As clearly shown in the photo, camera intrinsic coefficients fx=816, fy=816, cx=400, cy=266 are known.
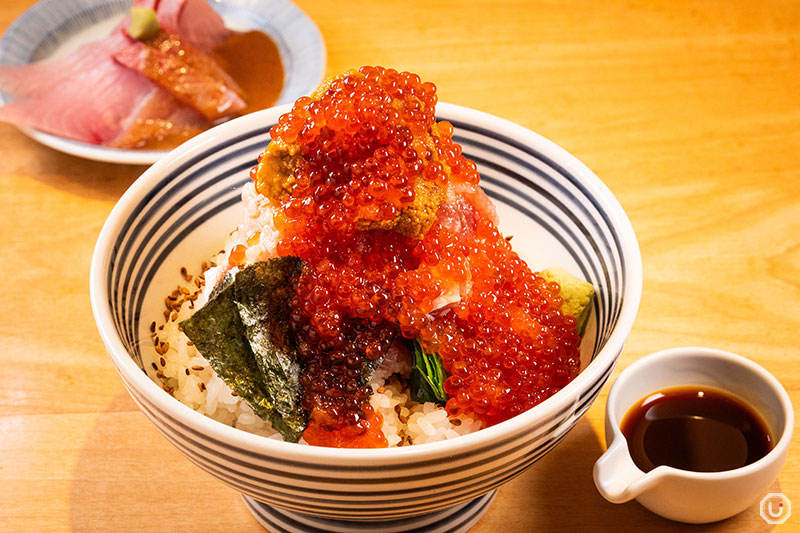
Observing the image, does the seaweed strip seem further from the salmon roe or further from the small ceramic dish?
the small ceramic dish

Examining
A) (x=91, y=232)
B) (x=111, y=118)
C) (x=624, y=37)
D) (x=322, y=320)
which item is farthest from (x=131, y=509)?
(x=624, y=37)

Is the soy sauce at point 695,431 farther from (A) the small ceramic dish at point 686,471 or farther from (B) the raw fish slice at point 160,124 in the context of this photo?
(B) the raw fish slice at point 160,124

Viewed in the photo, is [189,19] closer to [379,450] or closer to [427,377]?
[427,377]

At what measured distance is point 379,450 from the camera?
1.01m

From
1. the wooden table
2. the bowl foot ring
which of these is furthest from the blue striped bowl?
the wooden table

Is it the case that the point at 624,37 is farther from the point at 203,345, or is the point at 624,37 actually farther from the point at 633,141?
the point at 203,345

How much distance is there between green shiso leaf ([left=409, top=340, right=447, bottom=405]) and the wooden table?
0.89 ft

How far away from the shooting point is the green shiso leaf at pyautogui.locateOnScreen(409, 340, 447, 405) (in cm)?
129

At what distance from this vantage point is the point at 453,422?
50.7 inches

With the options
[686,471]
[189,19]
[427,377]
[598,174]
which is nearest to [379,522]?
[427,377]

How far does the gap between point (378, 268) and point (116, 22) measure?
1986 mm

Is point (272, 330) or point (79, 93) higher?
point (272, 330)

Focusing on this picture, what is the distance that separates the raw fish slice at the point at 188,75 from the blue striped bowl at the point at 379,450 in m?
0.87

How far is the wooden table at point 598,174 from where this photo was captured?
147 cm
